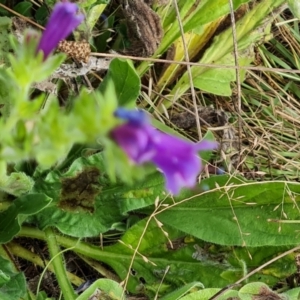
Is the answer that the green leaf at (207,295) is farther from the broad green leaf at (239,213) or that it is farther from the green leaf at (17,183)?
the green leaf at (17,183)

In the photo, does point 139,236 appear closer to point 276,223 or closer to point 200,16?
point 276,223

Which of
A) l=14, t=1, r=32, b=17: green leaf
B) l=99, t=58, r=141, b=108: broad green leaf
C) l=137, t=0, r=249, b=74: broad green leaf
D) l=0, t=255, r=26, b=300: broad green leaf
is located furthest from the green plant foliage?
l=0, t=255, r=26, b=300: broad green leaf

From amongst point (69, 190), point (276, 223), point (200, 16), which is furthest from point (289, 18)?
point (69, 190)

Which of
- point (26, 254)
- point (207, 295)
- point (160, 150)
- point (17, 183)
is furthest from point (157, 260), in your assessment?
point (160, 150)

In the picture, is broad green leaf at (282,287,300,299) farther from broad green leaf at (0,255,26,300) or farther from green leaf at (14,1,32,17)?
green leaf at (14,1,32,17)

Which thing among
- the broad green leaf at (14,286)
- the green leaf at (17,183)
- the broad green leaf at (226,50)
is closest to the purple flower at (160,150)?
the green leaf at (17,183)
